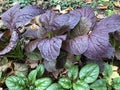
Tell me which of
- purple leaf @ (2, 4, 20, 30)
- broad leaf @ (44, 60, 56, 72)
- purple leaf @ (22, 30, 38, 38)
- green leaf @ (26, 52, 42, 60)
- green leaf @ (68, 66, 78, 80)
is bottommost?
green leaf @ (68, 66, 78, 80)

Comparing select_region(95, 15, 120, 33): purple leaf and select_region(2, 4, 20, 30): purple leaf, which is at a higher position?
select_region(2, 4, 20, 30): purple leaf

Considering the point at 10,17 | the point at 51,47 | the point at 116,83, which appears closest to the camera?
the point at 51,47

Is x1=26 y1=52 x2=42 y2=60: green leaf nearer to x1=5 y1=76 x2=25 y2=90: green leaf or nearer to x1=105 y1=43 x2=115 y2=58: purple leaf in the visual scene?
x1=5 y1=76 x2=25 y2=90: green leaf

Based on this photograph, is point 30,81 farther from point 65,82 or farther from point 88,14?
point 88,14

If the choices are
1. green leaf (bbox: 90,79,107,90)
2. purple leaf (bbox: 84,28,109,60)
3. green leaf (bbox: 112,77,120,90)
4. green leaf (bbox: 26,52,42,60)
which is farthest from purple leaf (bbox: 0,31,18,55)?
green leaf (bbox: 112,77,120,90)

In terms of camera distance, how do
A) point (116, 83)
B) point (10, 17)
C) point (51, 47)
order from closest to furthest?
1. point (51, 47)
2. point (116, 83)
3. point (10, 17)

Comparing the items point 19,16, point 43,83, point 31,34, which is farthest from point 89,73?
point 19,16

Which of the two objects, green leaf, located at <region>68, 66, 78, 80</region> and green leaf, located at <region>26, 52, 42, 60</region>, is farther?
green leaf, located at <region>26, 52, 42, 60</region>

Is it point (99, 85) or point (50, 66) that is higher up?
point (50, 66)
